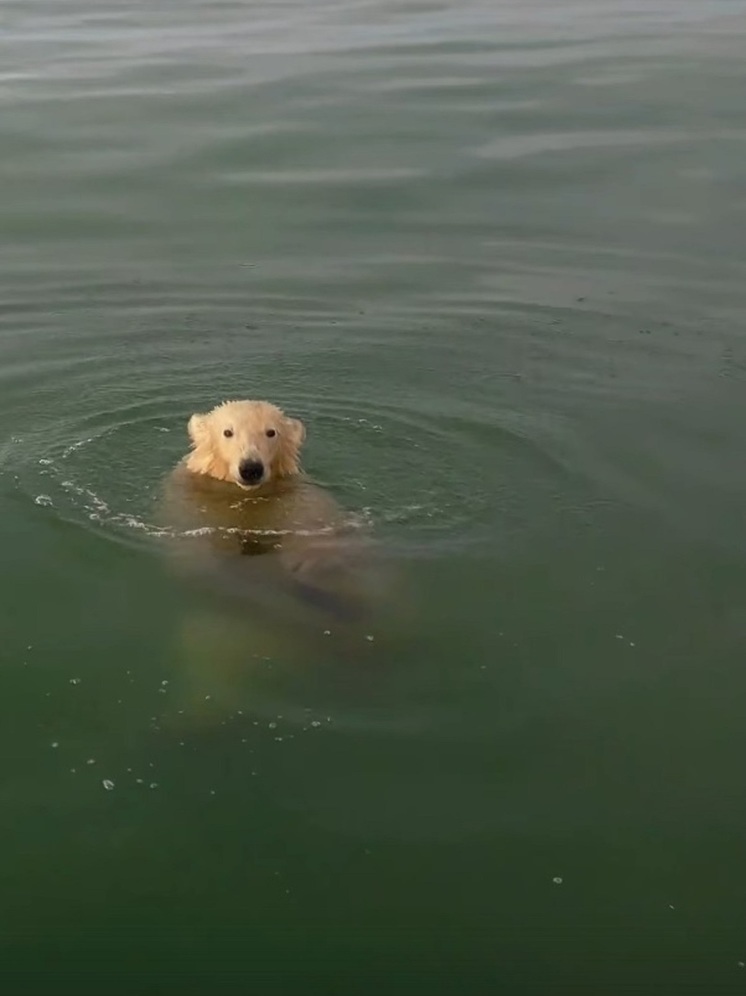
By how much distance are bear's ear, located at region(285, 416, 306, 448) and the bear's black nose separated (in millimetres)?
507

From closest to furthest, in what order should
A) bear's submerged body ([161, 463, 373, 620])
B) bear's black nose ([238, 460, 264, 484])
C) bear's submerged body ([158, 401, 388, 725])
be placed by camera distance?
bear's submerged body ([158, 401, 388, 725]) → bear's submerged body ([161, 463, 373, 620]) → bear's black nose ([238, 460, 264, 484])

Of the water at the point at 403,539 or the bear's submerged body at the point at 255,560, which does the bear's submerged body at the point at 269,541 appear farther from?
the water at the point at 403,539

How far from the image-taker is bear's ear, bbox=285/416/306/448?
10.4 metres

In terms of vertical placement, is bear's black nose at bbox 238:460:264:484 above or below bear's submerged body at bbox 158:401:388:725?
above

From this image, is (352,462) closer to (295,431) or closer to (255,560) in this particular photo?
(295,431)

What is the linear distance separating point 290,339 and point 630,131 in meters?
8.94

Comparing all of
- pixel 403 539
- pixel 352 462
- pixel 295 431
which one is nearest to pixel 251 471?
pixel 295 431

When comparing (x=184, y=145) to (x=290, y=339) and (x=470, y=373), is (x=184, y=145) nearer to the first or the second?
(x=290, y=339)

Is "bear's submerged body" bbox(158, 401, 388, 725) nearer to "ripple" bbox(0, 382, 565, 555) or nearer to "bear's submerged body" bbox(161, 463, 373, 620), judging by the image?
"bear's submerged body" bbox(161, 463, 373, 620)

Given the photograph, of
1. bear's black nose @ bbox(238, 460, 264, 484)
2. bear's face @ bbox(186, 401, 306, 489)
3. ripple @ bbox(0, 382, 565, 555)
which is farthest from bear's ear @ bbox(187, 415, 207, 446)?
bear's black nose @ bbox(238, 460, 264, 484)

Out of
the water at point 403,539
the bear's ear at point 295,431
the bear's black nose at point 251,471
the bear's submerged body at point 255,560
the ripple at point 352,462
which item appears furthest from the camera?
the bear's ear at point 295,431

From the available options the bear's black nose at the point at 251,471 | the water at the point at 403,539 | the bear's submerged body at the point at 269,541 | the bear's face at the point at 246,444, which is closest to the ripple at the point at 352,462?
the water at the point at 403,539

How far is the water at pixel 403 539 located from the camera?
6.21m

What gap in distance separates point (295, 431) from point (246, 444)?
570mm
